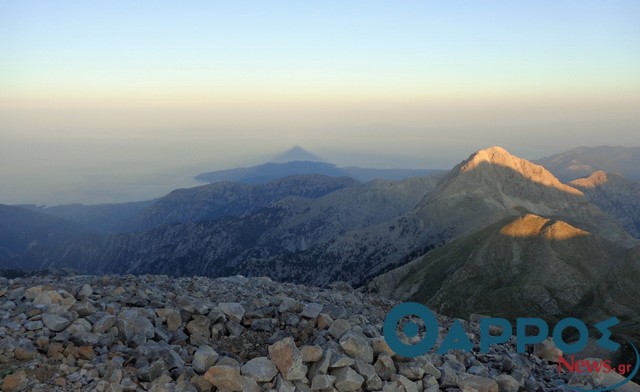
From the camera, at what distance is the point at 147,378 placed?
567 inches

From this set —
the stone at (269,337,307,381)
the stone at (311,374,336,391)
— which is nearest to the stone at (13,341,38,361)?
the stone at (269,337,307,381)

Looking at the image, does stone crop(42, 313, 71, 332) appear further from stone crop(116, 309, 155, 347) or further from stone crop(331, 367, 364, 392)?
stone crop(331, 367, 364, 392)

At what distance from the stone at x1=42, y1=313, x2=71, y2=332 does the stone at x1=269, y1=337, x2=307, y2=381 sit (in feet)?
23.9

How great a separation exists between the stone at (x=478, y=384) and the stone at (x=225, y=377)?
22.5 ft

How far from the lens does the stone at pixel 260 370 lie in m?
14.5

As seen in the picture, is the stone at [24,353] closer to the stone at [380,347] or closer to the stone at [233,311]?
the stone at [233,311]

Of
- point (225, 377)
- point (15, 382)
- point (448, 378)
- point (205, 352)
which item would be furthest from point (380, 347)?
point (15, 382)

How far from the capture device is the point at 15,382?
13.6 m

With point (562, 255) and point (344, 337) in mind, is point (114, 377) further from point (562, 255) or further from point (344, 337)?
point (562, 255)

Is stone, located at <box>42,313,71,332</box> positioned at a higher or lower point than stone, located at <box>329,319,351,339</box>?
higher

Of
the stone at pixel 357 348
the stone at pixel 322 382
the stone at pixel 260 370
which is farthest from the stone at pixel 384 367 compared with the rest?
the stone at pixel 260 370

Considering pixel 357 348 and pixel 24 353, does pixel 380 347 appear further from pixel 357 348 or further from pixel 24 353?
pixel 24 353

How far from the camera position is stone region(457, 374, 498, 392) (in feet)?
48.7

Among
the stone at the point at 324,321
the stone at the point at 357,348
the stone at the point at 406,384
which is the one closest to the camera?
the stone at the point at 406,384
